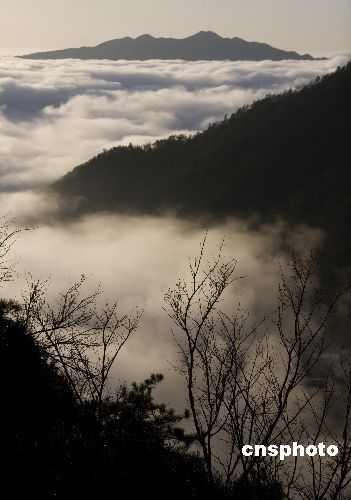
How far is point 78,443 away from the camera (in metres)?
11.9

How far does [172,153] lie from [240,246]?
35.6 meters

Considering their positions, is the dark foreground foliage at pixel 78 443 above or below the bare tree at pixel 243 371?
below

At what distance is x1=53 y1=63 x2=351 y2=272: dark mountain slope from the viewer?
12769 cm

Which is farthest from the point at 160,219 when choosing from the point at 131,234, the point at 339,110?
the point at 339,110

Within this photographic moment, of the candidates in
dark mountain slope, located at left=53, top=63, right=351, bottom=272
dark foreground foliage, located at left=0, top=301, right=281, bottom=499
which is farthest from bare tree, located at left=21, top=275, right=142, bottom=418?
dark mountain slope, located at left=53, top=63, right=351, bottom=272

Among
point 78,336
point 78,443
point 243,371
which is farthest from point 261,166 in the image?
point 243,371

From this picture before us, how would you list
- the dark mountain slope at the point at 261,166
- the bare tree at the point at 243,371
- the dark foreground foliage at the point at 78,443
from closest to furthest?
the bare tree at the point at 243,371 → the dark foreground foliage at the point at 78,443 → the dark mountain slope at the point at 261,166

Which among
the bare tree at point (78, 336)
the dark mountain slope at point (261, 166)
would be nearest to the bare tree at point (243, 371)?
the bare tree at point (78, 336)

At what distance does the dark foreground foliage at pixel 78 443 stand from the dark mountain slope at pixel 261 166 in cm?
10756

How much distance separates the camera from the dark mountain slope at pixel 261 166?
419 feet

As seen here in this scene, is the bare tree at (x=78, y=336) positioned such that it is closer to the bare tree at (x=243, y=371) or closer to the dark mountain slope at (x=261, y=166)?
the bare tree at (x=243, y=371)

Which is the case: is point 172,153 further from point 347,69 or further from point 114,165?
point 347,69

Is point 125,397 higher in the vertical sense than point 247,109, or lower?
lower

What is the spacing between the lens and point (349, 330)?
9062 cm
